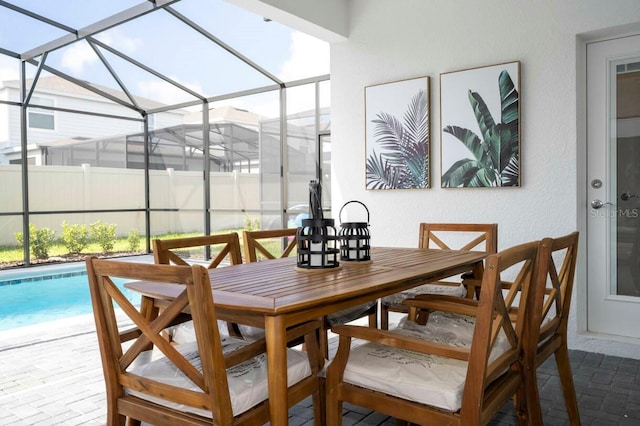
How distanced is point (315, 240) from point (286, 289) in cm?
45

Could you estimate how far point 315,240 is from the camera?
2.19 metres

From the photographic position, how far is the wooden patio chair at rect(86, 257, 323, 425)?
138cm

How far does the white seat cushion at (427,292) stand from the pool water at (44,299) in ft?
12.3

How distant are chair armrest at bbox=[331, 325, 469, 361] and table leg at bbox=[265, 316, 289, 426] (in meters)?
0.29

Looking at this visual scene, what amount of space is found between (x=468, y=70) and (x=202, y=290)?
3.26 metres

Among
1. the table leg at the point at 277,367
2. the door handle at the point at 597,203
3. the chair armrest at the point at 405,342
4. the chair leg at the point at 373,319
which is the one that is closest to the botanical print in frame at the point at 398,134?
the door handle at the point at 597,203

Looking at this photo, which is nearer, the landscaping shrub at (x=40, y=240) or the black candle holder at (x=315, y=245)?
the black candle holder at (x=315, y=245)

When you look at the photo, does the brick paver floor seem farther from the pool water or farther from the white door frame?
the pool water

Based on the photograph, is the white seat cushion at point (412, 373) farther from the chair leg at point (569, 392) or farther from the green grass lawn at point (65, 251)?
the green grass lawn at point (65, 251)

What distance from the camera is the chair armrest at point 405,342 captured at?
1.53m

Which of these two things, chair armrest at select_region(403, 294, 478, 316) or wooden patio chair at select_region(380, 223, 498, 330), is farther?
wooden patio chair at select_region(380, 223, 498, 330)

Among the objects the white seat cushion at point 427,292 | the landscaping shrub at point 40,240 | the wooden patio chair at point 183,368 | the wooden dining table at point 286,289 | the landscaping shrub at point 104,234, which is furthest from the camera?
the landscaping shrub at point 104,234

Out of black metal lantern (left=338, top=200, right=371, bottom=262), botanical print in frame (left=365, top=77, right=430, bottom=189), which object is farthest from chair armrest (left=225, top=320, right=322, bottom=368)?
botanical print in frame (left=365, top=77, right=430, bottom=189)

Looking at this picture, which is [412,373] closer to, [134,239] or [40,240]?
[40,240]
